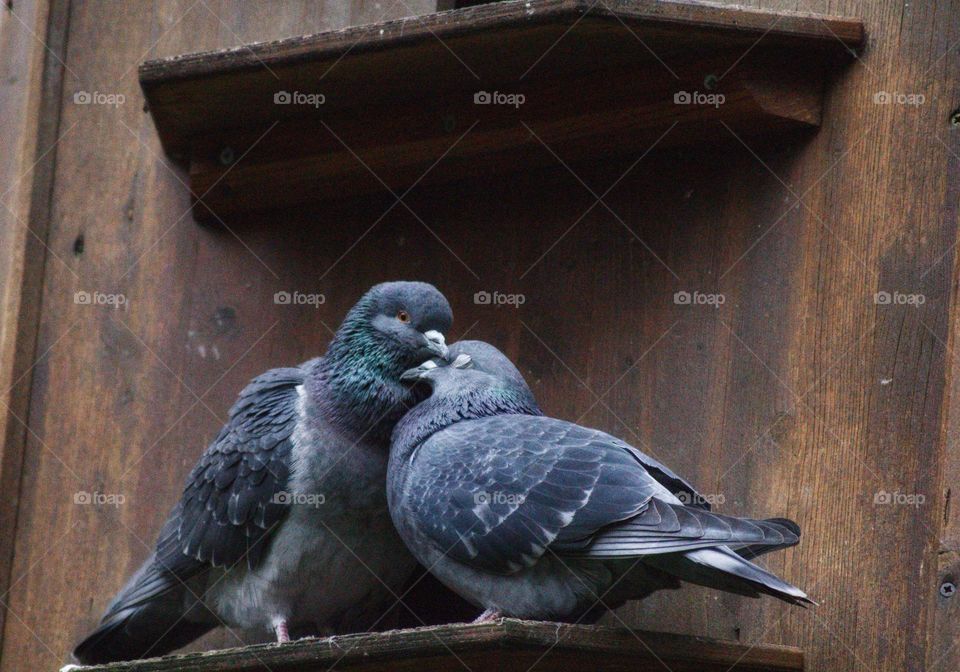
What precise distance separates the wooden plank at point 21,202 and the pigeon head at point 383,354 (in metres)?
1.33

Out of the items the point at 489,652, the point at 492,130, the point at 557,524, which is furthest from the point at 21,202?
the point at 489,652

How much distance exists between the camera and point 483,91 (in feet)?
15.5

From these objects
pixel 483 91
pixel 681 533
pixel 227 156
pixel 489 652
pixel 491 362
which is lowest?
pixel 489 652

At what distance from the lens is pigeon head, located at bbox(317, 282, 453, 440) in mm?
4672

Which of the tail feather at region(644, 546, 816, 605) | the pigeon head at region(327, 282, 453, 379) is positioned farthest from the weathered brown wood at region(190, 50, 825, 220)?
the tail feather at region(644, 546, 816, 605)

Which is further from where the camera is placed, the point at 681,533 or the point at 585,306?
the point at 585,306

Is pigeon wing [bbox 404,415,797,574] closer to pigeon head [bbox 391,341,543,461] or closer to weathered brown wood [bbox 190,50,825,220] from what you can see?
pigeon head [bbox 391,341,543,461]

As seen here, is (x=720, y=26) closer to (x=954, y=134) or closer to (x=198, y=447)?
(x=954, y=134)

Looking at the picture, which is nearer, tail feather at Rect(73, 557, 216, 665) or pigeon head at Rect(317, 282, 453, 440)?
pigeon head at Rect(317, 282, 453, 440)

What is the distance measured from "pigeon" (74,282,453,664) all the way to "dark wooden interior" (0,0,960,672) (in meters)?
0.45

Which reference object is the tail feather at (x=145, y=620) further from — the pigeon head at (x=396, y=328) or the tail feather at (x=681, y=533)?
the tail feather at (x=681, y=533)

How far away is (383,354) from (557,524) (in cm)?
127

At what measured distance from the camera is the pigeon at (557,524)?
3.50 meters

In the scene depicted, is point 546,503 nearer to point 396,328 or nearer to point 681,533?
point 681,533
